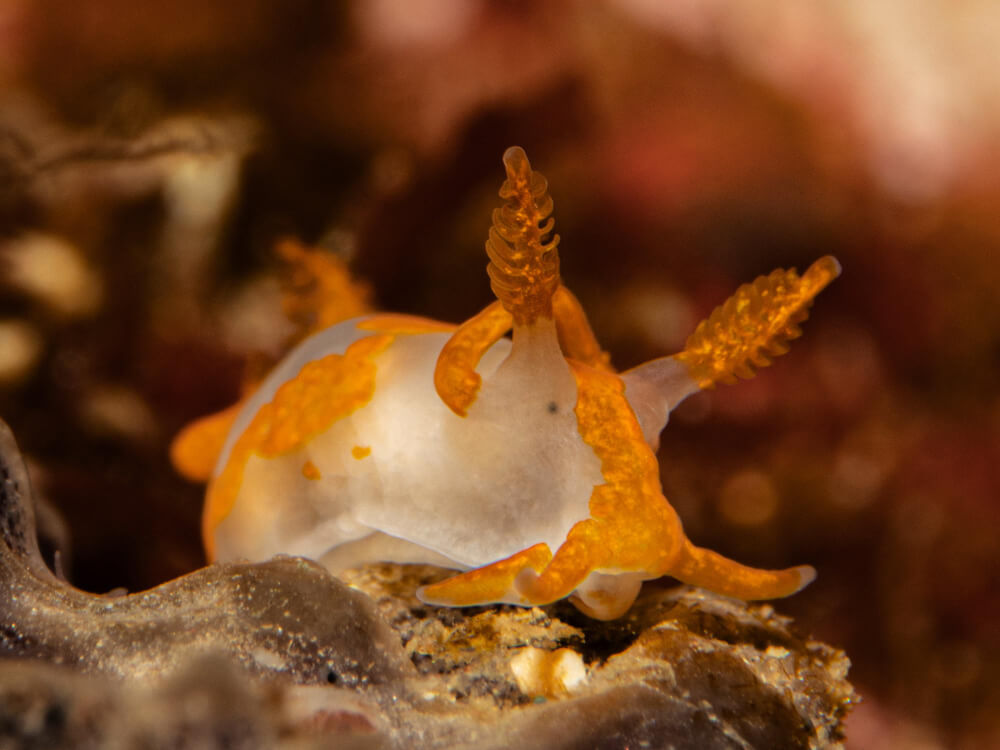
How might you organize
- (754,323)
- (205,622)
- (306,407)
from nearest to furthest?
(205,622), (754,323), (306,407)

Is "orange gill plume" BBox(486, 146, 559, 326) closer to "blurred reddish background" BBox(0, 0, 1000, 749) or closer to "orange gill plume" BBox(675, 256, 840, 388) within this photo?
"orange gill plume" BBox(675, 256, 840, 388)

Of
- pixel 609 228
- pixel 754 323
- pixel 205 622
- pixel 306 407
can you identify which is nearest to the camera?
pixel 205 622

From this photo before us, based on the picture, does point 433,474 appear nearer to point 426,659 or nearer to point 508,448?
point 508,448

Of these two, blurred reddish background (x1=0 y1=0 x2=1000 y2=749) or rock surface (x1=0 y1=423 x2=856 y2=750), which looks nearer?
rock surface (x1=0 y1=423 x2=856 y2=750)

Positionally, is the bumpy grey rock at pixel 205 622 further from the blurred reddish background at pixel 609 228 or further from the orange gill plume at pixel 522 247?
the blurred reddish background at pixel 609 228

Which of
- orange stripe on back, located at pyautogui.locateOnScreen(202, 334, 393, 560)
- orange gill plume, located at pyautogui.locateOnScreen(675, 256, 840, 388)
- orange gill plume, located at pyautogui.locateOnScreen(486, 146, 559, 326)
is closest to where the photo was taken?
orange gill plume, located at pyautogui.locateOnScreen(486, 146, 559, 326)

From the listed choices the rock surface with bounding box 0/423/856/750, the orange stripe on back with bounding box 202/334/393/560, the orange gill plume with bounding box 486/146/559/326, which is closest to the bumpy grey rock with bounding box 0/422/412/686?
the rock surface with bounding box 0/423/856/750

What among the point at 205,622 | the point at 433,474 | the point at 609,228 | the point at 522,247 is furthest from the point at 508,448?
the point at 609,228

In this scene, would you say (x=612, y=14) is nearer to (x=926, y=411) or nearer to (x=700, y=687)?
(x=926, y=411)
